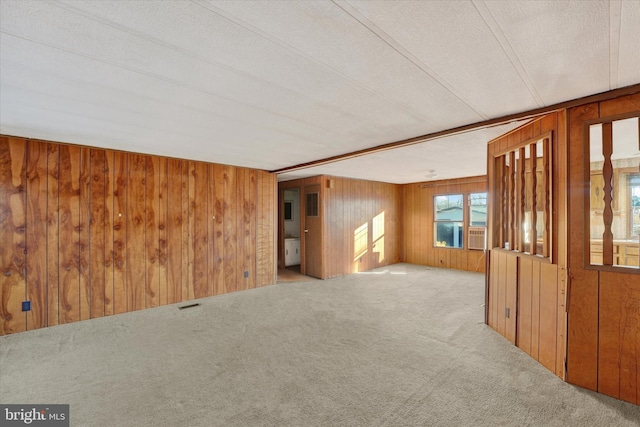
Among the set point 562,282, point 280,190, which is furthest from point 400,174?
point 562,282

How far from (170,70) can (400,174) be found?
198 inches

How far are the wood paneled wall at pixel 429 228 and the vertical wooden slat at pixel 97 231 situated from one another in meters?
6.57

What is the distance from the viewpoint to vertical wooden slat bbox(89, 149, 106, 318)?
11.9 feet

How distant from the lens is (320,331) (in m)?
3.19

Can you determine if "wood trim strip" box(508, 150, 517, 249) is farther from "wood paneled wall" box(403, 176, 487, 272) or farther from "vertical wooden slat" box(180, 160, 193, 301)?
"vertical wooden slat" box(180, 160, 193, 301)

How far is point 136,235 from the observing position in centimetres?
398

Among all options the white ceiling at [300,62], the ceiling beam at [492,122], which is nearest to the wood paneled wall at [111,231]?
the white ceiling at [300,62]

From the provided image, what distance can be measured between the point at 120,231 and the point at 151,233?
1.22 ft

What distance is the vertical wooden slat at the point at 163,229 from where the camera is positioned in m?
4.16

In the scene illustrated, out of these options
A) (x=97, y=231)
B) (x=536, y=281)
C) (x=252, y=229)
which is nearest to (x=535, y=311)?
(x=536, y=281)

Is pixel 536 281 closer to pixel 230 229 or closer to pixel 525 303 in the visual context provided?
pixel 525 303

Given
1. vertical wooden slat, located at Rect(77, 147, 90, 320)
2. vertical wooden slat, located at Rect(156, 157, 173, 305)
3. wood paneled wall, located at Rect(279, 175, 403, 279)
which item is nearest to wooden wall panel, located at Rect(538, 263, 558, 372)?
wood paneled wall, located at Rect(279, 175, 403, 279)

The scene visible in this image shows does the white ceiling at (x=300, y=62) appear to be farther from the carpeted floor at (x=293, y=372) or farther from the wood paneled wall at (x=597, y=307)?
the carpeted floor at (x=293, y=372)

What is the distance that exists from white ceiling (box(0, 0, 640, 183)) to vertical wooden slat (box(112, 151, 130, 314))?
0.98 m
